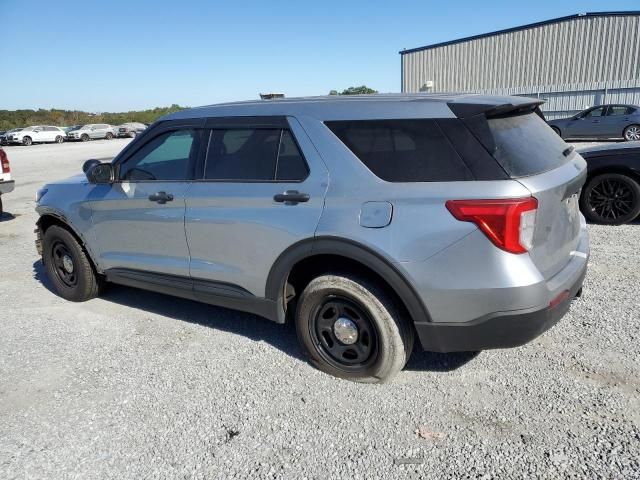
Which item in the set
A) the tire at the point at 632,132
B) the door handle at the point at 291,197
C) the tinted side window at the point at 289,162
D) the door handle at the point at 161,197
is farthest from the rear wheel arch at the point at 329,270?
the tire at the point at 632,132

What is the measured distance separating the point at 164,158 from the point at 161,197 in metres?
0.37

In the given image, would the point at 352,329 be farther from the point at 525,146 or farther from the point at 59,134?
the point at 59,134

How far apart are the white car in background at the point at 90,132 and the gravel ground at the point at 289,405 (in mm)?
42286

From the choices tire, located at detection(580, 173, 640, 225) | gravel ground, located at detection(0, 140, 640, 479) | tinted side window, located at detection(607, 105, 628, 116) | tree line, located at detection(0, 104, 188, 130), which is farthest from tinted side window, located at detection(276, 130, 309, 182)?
tree line, located at detection(0, 104, 188, 130)

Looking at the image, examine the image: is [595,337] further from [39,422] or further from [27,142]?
[27,142]

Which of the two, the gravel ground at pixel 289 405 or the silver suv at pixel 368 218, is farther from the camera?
the silver suv at pixel 368 218

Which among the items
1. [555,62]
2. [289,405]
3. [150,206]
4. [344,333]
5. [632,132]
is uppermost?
[555,62]

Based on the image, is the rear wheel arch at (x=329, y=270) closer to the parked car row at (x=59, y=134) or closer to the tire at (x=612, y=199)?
the tire at (x=612, y=199)

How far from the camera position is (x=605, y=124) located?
18156mm

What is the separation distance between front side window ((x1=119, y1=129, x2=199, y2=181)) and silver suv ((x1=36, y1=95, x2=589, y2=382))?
0.05 feet

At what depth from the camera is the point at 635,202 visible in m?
6.38

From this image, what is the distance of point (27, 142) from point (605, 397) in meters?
42.9

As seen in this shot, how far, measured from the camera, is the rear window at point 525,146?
8.78 ft

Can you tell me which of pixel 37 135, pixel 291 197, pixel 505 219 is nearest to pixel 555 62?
pixel 291 197
